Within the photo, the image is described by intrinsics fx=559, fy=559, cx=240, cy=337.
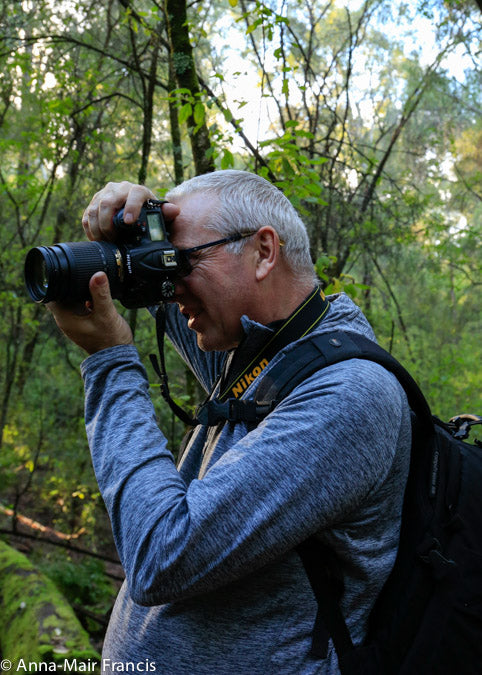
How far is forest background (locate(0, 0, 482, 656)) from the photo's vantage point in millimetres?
3791

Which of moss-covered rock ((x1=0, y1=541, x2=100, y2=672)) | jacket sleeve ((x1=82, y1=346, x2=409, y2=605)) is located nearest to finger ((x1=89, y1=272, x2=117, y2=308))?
jacket sleeve ((x1=82, y1=346, x2=409, y2=605))

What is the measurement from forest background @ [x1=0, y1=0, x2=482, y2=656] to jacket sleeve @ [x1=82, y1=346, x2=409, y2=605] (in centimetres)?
152

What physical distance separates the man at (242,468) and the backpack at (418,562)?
0.03 m

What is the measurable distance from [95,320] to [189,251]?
318 millimetres

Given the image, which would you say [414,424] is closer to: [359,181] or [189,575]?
[189,575]

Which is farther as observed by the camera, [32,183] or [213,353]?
[32,183]

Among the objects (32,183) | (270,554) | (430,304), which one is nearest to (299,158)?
(270,554)

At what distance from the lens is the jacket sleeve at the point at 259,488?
1.00 m

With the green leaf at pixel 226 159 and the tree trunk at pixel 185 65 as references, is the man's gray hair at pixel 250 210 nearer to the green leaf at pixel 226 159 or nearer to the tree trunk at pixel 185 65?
→ the green leaf at pixel 226 159

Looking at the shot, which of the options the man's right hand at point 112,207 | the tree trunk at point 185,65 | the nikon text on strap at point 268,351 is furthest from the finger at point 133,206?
the tree trunk at point 185,65

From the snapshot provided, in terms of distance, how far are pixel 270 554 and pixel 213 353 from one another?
39.0 inches

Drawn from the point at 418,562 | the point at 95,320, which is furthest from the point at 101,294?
the point at 418,562

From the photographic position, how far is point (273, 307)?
1.46 m

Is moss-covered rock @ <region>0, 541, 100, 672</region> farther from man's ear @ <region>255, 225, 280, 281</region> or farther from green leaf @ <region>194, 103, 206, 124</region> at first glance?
green leaf @ <region>194, 103, 206, 124</region>
